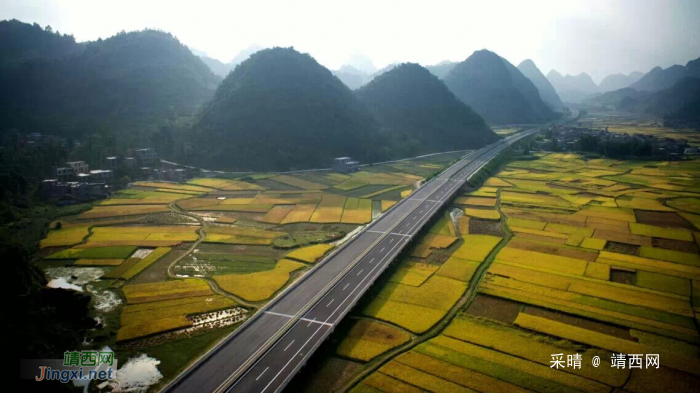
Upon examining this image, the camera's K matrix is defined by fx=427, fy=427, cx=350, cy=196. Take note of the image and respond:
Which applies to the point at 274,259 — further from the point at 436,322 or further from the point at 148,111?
the point at 148,111

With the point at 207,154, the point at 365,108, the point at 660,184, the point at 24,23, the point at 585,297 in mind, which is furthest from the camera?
the point at 24,23

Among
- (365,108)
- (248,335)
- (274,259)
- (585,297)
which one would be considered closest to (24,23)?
(365,108)

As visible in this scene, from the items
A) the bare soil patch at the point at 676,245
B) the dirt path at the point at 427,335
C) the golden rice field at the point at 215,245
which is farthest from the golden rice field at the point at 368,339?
the bare soil patch at the point at 676,245

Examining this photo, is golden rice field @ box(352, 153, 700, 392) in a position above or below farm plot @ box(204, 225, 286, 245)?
below

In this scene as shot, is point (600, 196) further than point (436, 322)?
Yes

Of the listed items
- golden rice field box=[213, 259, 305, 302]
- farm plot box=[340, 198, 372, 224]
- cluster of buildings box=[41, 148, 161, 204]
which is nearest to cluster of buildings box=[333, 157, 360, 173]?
farm plot box=[340, 198, 372, 224]

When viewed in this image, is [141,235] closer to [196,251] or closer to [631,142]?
[196,251]
